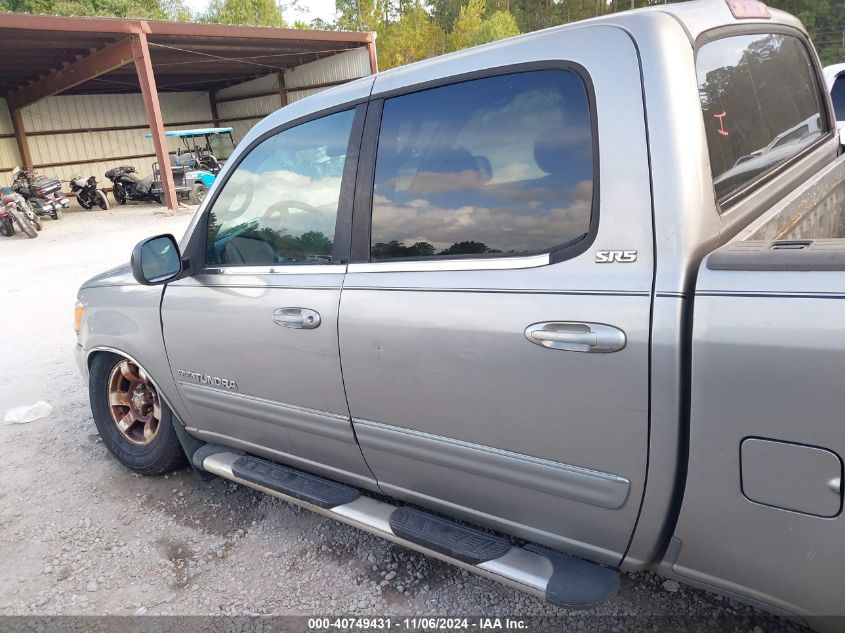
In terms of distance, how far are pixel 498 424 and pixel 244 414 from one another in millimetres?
1302

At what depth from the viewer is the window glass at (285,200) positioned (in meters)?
2.32

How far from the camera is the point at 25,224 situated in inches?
525

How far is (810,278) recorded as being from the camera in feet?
4.33

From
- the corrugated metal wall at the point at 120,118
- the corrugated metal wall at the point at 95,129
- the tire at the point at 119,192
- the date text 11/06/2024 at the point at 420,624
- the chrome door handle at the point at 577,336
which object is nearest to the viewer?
the chrome door handle at the point at 577,336

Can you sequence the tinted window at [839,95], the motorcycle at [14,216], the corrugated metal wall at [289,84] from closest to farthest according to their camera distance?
the tinted window at [839,95]
the motorcycle at [14,216]
the corrugated metal wall at [289,84]

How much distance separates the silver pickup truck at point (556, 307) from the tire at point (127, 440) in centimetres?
57

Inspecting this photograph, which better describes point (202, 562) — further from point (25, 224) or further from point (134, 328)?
point (25, 224)

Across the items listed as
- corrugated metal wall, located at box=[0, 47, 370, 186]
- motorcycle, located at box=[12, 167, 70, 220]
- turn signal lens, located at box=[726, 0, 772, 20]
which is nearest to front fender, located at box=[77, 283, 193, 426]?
turn signal lens, located at box=[726, 0, 772, 20]

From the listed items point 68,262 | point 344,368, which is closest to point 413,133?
point 344,368

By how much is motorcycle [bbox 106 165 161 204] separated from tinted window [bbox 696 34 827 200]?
61.0 feet

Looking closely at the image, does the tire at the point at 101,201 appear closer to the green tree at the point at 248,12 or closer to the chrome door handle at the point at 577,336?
the chrome door handle at the point at 577,336

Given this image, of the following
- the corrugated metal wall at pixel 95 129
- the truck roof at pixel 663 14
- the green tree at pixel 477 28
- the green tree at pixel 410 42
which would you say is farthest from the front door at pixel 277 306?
the green tree at pixel 410 42

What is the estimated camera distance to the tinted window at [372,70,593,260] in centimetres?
172

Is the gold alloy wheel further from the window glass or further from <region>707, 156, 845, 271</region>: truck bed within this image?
<region>707, 156, 845, 271</region>: truck bed
